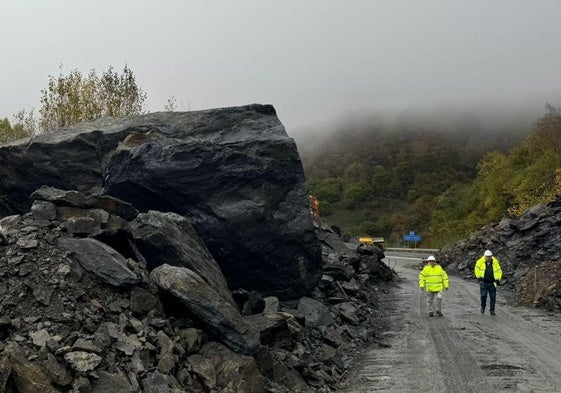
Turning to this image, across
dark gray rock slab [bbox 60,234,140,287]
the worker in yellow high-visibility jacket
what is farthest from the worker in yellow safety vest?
dark gray rock slab [bbox 60,234,140,287]

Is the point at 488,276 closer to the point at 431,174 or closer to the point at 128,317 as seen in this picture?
the point at 128,317

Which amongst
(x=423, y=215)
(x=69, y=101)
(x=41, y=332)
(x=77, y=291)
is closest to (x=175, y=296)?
(x=77, y=291)

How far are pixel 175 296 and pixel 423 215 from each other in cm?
7193

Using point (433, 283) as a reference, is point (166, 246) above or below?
above

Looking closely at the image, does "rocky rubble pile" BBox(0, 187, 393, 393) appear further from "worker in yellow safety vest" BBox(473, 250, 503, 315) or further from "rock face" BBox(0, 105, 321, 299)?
"worker in yellow safety vest" BBox(473, 250, 503, 315)

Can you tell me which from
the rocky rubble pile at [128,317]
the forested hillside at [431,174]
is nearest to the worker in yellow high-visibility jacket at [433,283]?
the rocky rubble pile at [128,317]

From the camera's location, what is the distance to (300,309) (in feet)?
44.3

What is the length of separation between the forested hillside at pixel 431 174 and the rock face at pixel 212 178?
109 ft

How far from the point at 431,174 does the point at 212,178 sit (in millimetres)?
83632

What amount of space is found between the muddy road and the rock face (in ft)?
11.3

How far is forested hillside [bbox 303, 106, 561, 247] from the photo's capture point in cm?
4991

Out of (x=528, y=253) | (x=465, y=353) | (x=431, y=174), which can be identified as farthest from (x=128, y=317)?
(x=431, y=174)

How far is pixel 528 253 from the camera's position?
88.4ft

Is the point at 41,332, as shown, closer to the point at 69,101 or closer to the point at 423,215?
the point at 69,101
